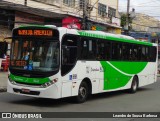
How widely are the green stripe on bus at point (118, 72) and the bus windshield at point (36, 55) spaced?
3.34 metres


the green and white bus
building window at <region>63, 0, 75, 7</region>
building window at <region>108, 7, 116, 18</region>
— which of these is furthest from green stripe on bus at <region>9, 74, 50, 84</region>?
building window at <region>108, 7, 116, 18</region>

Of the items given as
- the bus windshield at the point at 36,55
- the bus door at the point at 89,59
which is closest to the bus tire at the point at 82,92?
the bus door at the point at 89,59

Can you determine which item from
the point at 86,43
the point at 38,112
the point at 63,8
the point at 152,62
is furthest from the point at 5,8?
the point at 38,112

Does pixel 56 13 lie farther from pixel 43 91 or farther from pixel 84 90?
pixel 43 91

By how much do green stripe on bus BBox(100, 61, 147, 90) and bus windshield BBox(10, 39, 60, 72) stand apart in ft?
11.0

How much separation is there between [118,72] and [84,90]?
3.25m

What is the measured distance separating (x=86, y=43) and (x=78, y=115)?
380 cm

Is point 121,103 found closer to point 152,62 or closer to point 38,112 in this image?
point 38,112

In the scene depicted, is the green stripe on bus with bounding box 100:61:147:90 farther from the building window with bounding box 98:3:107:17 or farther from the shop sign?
the building window with bounding box 98:3:107:17

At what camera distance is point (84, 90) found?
14133 millimetres

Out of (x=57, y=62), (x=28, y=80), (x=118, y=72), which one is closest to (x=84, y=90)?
(x=57, y=62)

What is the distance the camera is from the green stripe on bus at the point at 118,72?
625 inches

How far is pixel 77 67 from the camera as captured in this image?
1349 cm

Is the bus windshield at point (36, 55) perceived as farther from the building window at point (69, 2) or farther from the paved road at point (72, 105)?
the building window at point (69, 2)
